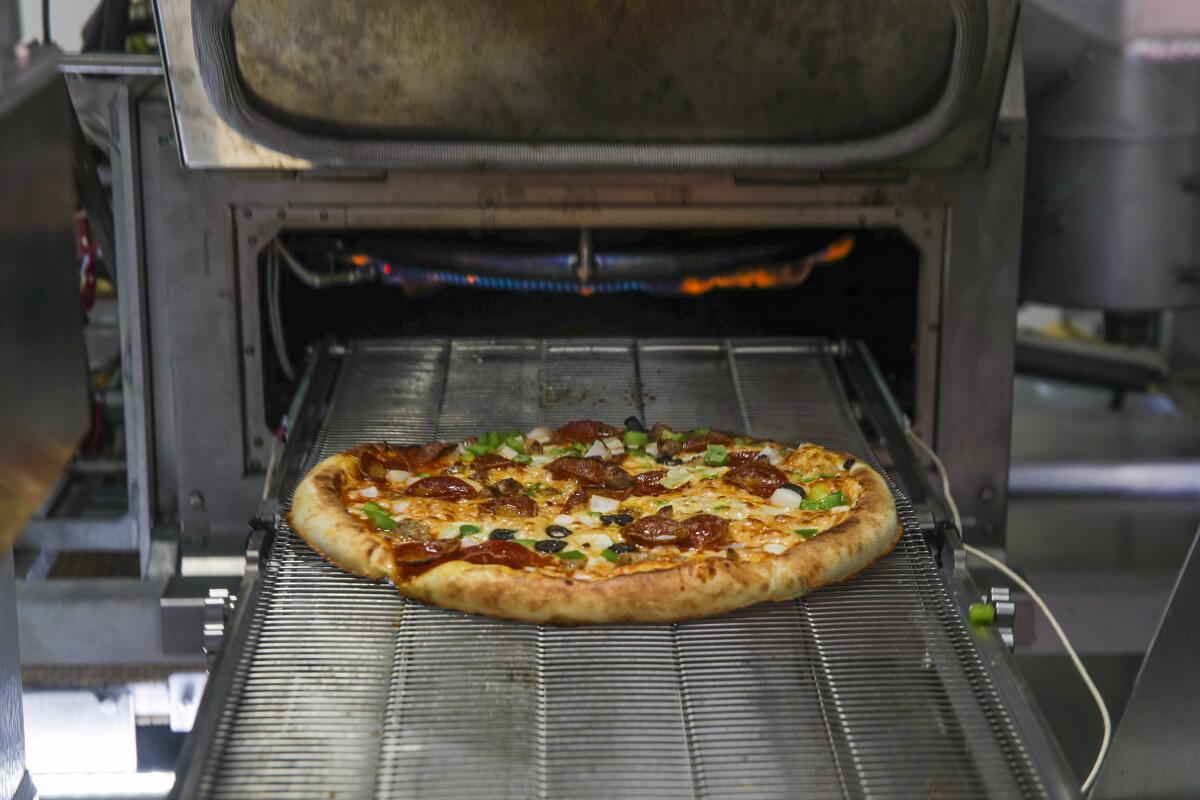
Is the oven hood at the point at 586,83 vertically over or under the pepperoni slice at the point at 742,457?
over

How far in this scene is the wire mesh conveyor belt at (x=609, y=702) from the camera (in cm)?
162

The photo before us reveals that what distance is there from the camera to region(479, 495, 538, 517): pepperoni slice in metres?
2.18

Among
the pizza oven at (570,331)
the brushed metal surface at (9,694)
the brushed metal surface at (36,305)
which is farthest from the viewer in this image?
the pizza oven at (570,331)

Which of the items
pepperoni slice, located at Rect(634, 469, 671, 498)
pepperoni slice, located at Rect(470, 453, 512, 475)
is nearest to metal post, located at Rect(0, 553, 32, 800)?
pepperoni slice, located at Rect(470, 453, 512, 475)

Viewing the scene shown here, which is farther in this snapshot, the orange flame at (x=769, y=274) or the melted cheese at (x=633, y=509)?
the orange flame at (x=769, y=274)

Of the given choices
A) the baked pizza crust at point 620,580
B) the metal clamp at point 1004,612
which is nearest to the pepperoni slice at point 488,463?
the baked pizza crust at point 620,580

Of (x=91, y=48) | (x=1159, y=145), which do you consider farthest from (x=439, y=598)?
(x=1159, y=145)

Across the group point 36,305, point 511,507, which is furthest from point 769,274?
point 36,305

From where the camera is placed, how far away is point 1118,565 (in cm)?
322

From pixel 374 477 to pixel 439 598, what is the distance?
455 mm

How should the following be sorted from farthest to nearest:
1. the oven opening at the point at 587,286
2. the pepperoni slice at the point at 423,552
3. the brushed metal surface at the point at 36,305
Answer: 1. the oven opening at the point at 587,286
2. the pepperoni slice at the point at 423,552
3. the brushed metal surface at the point at 36,305

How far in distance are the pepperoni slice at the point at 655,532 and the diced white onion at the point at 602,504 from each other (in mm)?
100

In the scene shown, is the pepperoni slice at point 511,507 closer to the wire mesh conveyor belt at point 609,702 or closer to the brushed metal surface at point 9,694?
the wire mesh conveyor belt at point 609,702

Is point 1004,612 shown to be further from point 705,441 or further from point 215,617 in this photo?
point 215,617
